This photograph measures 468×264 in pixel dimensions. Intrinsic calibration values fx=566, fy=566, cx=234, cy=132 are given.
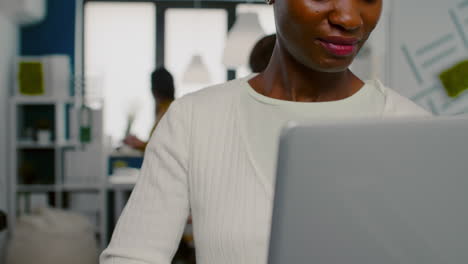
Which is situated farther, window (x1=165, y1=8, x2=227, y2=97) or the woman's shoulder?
window (x1=165, y1=8, x2=227, y2=97)

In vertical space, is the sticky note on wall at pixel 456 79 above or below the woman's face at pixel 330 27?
below

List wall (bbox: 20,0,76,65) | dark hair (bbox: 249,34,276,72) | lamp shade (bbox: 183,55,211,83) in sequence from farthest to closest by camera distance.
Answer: wall (bbox: 20,0,76,65)
lamp shade (bbox: 183,55,211,83)
dark hair (bbox: 249,34,276,72)

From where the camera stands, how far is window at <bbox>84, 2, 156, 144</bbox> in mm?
5719

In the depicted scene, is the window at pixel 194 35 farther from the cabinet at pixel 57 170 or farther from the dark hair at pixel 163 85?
the dark hair at pixel 163 85

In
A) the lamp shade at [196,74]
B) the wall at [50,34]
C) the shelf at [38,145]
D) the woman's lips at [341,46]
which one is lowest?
the shelf at [38,145]

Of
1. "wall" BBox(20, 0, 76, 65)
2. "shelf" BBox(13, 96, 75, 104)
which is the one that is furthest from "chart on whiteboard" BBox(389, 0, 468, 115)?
"wall" BBox(20, 0, 76, 65)

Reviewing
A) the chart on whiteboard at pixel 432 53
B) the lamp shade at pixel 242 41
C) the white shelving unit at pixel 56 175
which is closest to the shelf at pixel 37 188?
the white shelving unit at pixel 56 175

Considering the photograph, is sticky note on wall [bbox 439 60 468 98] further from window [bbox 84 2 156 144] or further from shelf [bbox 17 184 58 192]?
window [bbox 84 2 156 144]

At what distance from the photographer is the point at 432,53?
2.44 meters

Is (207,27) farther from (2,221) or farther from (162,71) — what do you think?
(2,221)

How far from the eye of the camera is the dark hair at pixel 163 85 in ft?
9.81

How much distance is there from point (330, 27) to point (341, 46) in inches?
0.9

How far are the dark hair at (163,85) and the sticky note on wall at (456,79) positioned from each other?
137 cm

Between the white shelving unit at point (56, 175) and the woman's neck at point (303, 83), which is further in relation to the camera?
the white shelving unit at point (56, 175)
